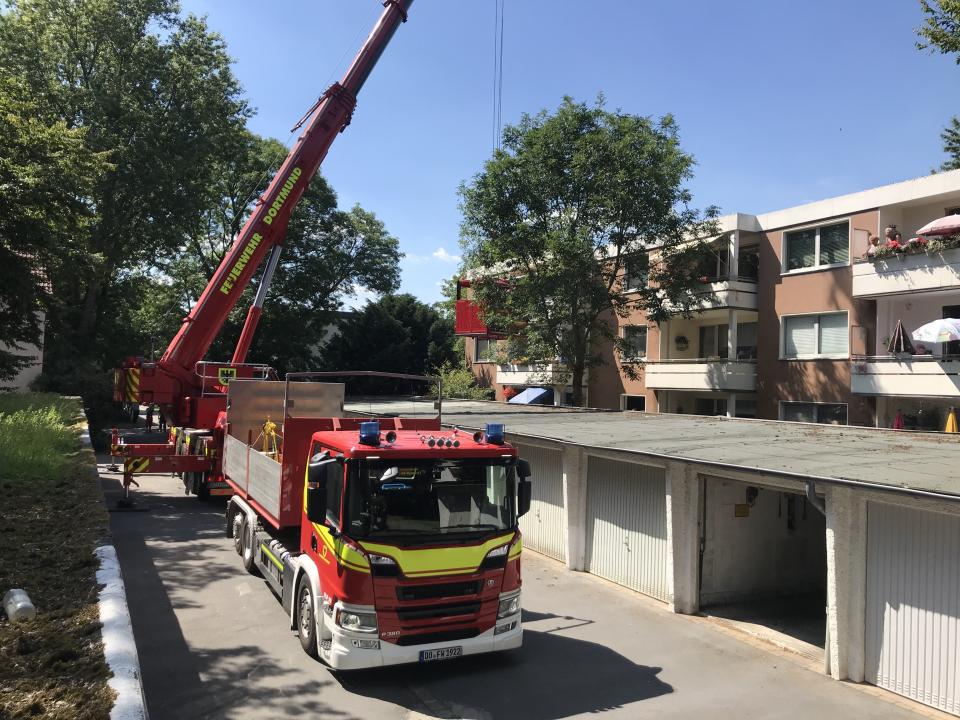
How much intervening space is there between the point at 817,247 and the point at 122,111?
1111 inches

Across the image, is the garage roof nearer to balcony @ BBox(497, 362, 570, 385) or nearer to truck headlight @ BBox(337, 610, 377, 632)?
truck headlight @ BBox(337, 610, 377, 632)

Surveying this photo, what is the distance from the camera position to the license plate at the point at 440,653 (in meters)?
7.26

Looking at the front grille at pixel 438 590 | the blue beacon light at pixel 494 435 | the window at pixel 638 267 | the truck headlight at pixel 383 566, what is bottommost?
the front grille at pixel 438 590

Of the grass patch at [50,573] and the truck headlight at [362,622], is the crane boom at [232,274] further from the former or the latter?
the truck headlight at [362,622]

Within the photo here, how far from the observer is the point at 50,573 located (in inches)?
293

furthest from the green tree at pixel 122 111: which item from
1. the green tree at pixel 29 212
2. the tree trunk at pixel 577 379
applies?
the tree trunk at pixel 577 379

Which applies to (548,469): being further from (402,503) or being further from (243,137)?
(243,137)

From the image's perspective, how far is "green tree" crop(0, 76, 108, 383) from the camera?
41.0 feet

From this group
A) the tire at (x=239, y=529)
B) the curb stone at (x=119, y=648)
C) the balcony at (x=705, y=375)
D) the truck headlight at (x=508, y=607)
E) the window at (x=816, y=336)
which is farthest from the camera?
the balcony at (x=705, y=375)

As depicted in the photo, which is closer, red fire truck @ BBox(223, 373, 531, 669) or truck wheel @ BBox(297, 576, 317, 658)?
red fire truck @ BBox(223, 373, 531, 669)

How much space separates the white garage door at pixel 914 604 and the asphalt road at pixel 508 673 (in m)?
0.38

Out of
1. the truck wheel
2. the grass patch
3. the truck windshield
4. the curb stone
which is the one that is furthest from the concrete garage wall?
the grass patch

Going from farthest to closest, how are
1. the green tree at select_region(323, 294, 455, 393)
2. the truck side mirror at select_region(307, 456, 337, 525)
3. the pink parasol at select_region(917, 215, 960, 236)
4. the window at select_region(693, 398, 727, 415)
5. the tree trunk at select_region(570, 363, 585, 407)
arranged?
the green tree at select_region(323, 294, 455, 393), the window at select_region(693, 398, 727, 415), the tree trunk at select_region(570, 363, 585, 407), the pink parasol at select_region(917, 215, 960, 236), the truck side mirror at select_region(307, 456, 337, 525)

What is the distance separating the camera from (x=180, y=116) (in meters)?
30.6
